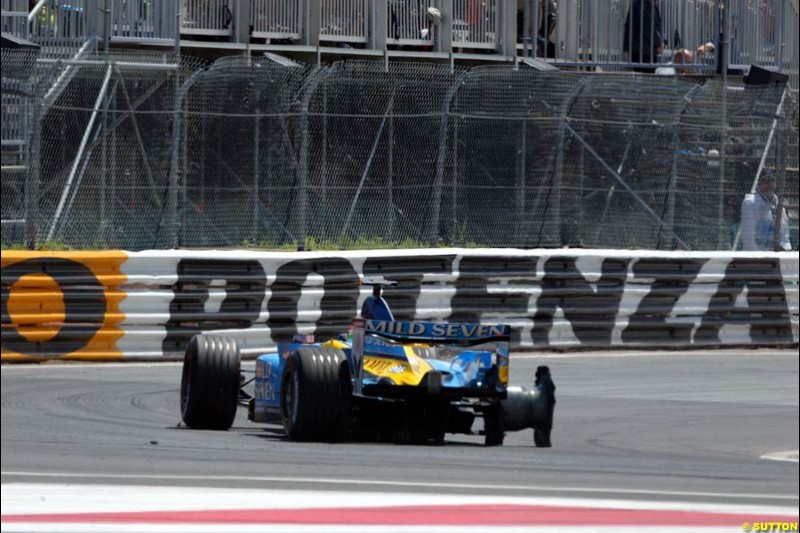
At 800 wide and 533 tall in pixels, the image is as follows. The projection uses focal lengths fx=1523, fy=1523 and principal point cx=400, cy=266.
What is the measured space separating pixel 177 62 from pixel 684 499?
955cm

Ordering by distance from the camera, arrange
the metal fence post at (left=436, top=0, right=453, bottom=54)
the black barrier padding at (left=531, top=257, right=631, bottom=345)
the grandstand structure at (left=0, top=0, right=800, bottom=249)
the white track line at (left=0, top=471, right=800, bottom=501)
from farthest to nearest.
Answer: the metal fence post at (left=436, top=0, right=453, bottom=54)
the black barrier padding at (left=531, top=257, right=631, bottom=345)
the grandstand structure at (left=0, top=0, right=800, bottom=249)
the white track line at (left=0, top=471, right=800, bottom=501)

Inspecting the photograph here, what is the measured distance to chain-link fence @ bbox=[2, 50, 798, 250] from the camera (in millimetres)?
16312

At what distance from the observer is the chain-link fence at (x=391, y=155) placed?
1631 cm

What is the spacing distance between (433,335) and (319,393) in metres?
1.01

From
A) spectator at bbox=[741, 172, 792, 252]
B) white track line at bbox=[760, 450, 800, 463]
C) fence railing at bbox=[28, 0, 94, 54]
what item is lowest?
white track line at bbox=[760, 450, 800, 463]

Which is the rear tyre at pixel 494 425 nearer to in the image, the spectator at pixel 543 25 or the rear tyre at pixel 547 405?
the rear tyre at pixel 547 405

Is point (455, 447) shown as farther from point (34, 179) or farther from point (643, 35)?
point (643, 35)

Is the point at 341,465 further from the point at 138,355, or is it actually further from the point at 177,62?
the point at 177,62

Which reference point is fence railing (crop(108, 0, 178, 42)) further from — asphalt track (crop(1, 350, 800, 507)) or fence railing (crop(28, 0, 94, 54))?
asphalt track (crop(1, 350, 800, 507))

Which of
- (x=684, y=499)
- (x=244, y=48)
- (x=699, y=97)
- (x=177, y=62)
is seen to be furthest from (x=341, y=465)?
(x=244, y=48)

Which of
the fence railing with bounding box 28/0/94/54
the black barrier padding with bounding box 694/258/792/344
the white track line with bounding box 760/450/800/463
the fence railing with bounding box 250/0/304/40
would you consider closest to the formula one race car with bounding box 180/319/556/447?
the white track line with bounding box 760/450/800/463

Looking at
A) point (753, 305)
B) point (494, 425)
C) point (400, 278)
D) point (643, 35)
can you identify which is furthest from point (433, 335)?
point (643, 35)

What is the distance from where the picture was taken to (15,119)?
15.5 m

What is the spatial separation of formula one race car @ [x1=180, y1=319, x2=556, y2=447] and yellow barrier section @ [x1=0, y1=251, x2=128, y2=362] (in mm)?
3809
